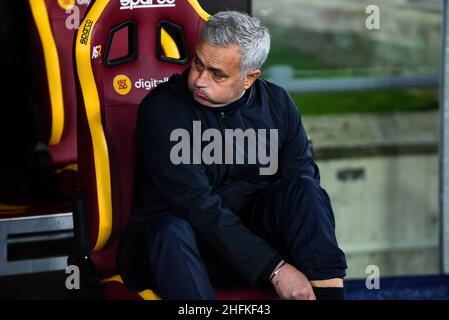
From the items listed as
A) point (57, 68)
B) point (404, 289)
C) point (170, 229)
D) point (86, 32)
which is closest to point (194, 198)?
point (170, 229)

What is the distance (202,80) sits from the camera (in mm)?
2404

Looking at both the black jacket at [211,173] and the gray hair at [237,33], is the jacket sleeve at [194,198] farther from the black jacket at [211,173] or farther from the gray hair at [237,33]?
the gray hair at [237,33]

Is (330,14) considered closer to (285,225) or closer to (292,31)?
(292,31)

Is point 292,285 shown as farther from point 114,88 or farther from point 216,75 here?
point 114,88

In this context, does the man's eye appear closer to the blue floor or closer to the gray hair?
the gray hair

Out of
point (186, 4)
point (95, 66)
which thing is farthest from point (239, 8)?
point (95, 66)

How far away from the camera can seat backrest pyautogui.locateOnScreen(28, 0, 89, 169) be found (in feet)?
10.9

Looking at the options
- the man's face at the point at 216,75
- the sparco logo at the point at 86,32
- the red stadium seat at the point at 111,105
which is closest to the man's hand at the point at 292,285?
the red stadium seat at the point at 111,105

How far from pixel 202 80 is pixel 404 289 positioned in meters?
1.64

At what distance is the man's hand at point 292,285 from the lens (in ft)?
7.66

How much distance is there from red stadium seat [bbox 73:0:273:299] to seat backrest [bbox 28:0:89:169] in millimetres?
720

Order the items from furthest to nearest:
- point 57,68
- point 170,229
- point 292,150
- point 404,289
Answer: point 404,289 → point 57,68 → point 292,150 → point 170,229

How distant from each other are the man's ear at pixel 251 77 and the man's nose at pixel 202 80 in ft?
0.40
